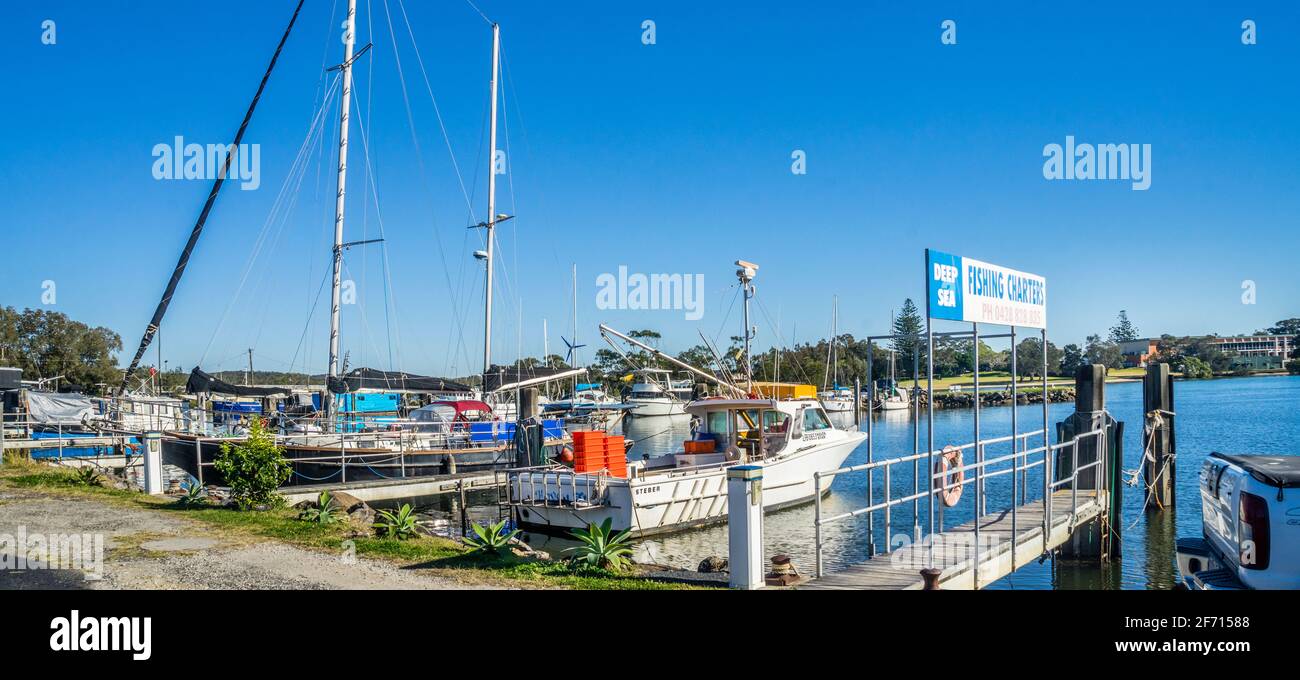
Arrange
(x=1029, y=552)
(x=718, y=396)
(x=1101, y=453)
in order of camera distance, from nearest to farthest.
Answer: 1. (x=1029, y=552)
2. (x=1101, y=453)
3. (x=718, y=396)

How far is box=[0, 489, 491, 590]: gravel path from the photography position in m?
9.71

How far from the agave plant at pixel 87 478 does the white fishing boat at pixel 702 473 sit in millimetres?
9004

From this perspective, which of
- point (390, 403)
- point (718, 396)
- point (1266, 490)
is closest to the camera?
point (1266, 490)

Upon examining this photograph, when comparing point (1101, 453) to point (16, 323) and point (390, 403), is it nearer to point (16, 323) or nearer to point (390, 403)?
point (390, 403)

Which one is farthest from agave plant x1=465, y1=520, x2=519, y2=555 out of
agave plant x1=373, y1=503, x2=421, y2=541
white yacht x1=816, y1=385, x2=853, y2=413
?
white yacht x1=816, y1=385, x2=853, y2=413

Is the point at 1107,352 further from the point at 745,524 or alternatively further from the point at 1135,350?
the point at 745,524

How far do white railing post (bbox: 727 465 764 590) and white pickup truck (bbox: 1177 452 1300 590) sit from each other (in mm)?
4532

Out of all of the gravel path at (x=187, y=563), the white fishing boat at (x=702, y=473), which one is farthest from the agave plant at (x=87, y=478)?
the white fishing boat at (x=702, y=473)

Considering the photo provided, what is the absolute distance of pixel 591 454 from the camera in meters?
20.2

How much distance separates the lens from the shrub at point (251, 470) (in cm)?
1602

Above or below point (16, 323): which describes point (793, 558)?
below

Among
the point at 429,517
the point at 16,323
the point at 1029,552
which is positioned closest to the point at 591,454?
the point at 429,517

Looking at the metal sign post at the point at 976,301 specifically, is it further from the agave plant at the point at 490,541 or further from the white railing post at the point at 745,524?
the agave plant at the point at 490,541
